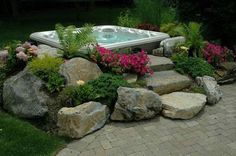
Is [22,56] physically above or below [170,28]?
above

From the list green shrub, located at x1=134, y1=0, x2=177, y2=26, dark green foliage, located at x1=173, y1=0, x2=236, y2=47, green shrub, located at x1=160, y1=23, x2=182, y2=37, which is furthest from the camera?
green shrub, located at x1=134, y1=0, x2=177, y2=26

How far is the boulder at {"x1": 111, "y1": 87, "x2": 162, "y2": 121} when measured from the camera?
4.71 meters

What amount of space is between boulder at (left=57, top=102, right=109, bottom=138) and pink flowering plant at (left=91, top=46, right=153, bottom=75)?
41.5 inches

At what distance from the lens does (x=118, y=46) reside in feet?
20.4

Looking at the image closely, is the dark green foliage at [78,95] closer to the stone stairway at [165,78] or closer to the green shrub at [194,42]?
the stone stairway at [165,78]

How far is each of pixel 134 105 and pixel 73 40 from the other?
5.24ft

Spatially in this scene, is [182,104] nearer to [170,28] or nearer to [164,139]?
[164,139]

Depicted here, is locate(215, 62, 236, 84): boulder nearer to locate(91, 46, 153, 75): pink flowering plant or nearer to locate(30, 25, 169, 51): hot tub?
locate(30, 25, 169, 51): hot tub

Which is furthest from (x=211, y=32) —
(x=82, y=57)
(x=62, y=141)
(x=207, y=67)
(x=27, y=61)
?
(x=62, y=141)

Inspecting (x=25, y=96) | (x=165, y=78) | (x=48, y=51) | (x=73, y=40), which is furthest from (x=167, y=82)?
(x=25, y=96)

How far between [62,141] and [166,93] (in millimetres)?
1880

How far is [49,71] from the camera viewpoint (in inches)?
202

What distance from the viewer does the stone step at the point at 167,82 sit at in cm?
544

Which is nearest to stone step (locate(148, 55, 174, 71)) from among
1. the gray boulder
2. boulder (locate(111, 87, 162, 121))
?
the gray boulder
